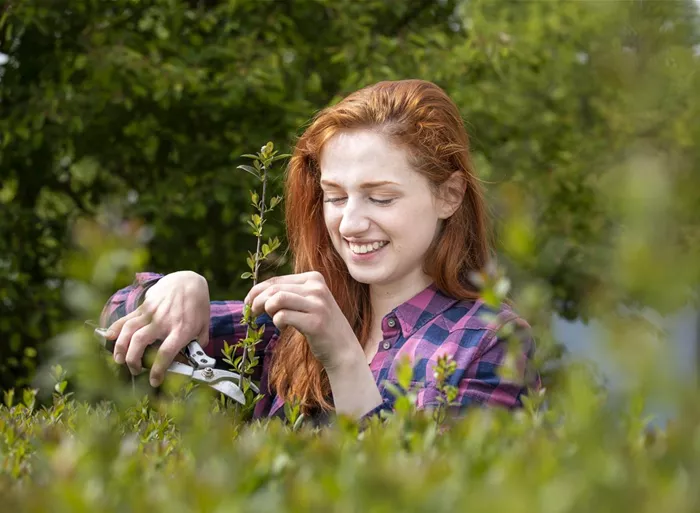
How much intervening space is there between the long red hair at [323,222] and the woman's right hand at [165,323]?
1.05 feet

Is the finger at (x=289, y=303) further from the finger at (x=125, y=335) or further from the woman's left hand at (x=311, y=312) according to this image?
the finger at (x=125, y=335)

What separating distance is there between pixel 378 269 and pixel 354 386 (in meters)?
0.51

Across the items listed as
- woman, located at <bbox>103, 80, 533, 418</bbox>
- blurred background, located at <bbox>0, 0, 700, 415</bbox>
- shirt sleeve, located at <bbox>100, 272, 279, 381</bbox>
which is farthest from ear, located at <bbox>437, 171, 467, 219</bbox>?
blurred background, located at <bbox>0, 0, 700, 415</bbox>

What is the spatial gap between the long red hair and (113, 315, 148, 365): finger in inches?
18.2

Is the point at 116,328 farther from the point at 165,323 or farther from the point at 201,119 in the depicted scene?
the point at 201,119

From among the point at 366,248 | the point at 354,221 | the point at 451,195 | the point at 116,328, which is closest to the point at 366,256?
the point at 366,248

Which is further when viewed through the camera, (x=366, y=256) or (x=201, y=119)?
(x=201, y=119)

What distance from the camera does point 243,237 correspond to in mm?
6531

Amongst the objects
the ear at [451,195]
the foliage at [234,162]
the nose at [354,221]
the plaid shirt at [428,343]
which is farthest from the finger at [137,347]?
the ear at [451,195]

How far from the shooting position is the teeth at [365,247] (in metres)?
2.86

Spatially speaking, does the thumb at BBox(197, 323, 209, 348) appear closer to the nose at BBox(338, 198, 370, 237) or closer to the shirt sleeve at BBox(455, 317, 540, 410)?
the nose at BBox(338, 198, 370, 237)

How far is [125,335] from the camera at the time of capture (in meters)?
2.65

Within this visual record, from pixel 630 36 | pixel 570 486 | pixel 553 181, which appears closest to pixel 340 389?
pixel 570 486

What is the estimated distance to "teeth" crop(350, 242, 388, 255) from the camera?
9.37 ft
